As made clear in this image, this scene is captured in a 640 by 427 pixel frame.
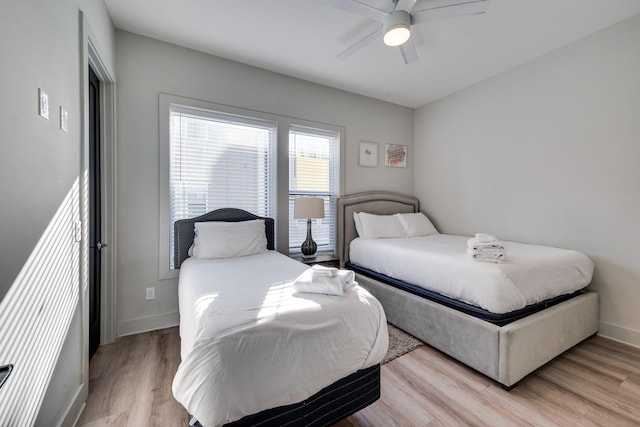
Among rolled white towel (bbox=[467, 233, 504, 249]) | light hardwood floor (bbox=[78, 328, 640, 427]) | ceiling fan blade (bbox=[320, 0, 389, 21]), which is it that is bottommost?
light hardwood floor (bbox=[78, 328, 640, 427])

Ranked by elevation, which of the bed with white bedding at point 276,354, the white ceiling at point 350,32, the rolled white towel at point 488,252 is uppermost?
the white ceiling at point 350,32

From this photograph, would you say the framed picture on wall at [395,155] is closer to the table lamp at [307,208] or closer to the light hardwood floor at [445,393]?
the table lamp at [307,208]

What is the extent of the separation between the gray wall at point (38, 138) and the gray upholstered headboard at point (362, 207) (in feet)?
8.76

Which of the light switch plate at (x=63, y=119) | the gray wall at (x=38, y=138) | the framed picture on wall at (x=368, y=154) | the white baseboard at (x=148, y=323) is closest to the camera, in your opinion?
the gray wall at (x=38, y=138)

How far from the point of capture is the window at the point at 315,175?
3410 mm

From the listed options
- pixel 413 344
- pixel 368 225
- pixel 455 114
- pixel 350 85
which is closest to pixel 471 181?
pixel 455 114

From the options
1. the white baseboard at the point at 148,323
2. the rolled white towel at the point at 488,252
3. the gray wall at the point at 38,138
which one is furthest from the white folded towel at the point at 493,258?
the white baseboard at the point at 148,323

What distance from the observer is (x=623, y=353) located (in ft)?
7.27

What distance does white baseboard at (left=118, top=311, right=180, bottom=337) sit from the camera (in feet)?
8.14

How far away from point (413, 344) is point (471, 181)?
238cm

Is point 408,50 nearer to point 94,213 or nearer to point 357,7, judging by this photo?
point 357,7

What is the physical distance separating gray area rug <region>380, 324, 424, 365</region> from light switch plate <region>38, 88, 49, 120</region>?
2.53 metres

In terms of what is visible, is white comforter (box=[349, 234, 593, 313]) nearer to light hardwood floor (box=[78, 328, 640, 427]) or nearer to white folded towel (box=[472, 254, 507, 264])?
white folded towel (box=[472, 254, 507, 264])

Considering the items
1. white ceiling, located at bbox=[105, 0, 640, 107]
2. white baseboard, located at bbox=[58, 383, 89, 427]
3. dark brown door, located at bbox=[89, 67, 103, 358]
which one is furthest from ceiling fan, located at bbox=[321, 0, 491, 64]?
white baseboard, located at bbox=[58, 383, 89, 427]
